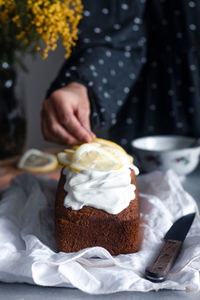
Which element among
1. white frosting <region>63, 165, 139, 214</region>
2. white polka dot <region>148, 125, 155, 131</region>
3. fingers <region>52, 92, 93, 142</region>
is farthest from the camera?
white polka dot <region>148, 125, 155, 131</region>

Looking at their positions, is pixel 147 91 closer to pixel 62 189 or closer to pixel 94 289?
pixel 62 189

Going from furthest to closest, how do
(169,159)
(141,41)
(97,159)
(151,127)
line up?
(151,127) < (141,41) < (169,159) < (97,159)

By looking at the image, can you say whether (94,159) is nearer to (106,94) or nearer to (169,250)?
(169,250)

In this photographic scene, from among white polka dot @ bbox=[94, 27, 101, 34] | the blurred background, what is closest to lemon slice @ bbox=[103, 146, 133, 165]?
white polka dot @ bbox=[94, 27, 101, 34]

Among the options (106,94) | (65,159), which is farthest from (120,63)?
(65,159)

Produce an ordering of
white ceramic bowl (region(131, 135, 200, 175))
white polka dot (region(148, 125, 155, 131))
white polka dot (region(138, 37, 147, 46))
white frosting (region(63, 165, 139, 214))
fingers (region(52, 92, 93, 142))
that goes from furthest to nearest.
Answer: white polka dot (region(148, 125, 155, 131)), white polka dot (region(138, 37, 147, 46)), white ceramic bowl (region(131, 135, 200, 175)), fingers (region(52, 92, 93, 142)), white frosting (region(63, 165, 139, 214))

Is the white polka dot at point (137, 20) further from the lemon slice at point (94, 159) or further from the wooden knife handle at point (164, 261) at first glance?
the wooden knife handle at point (164, 261)

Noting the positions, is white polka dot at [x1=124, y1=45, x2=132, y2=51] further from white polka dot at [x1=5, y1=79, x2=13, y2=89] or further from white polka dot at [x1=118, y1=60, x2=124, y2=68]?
white polka dot at [x1=5, y1=79, x2=13, y2=89]
